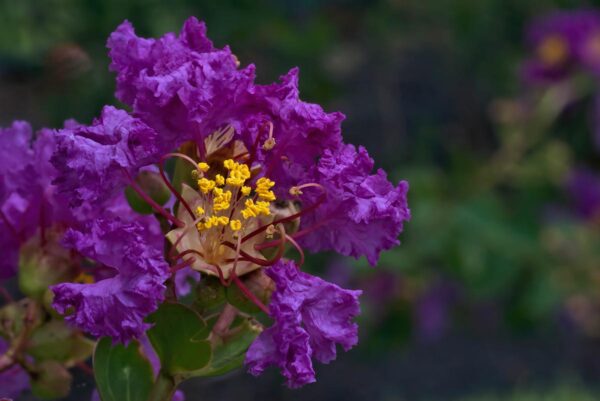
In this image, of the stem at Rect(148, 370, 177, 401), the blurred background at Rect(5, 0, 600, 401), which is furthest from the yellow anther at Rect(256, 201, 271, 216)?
the blurred background at Rect(5, 0, 600, 401)

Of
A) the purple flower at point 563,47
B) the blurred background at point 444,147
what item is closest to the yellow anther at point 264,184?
the blurred background at point 444,147

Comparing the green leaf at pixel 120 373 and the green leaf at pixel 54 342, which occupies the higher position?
the green leaf at pixel 54 342

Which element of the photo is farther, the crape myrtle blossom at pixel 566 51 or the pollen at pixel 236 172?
the crape myrtle blossom at pixel 566 51

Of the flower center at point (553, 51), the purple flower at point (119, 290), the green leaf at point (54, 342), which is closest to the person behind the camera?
the purple flower at point (119, 290)

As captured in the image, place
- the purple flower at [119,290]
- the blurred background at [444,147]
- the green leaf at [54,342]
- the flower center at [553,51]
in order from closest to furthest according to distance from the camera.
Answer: the purple flower at [119,290] → the green leaf at [54,342] → the blurred background at [444,147] → the flower center at [553,51]

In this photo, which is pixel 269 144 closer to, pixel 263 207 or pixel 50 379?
pixel 263 207

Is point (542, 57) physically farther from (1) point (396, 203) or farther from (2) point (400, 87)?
(1) point (396, 203)

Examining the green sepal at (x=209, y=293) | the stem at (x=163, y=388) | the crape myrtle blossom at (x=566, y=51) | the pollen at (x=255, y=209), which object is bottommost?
the stem at (x=163, y=388)

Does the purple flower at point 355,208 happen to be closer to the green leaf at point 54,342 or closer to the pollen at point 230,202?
the pollen at point 230,202
